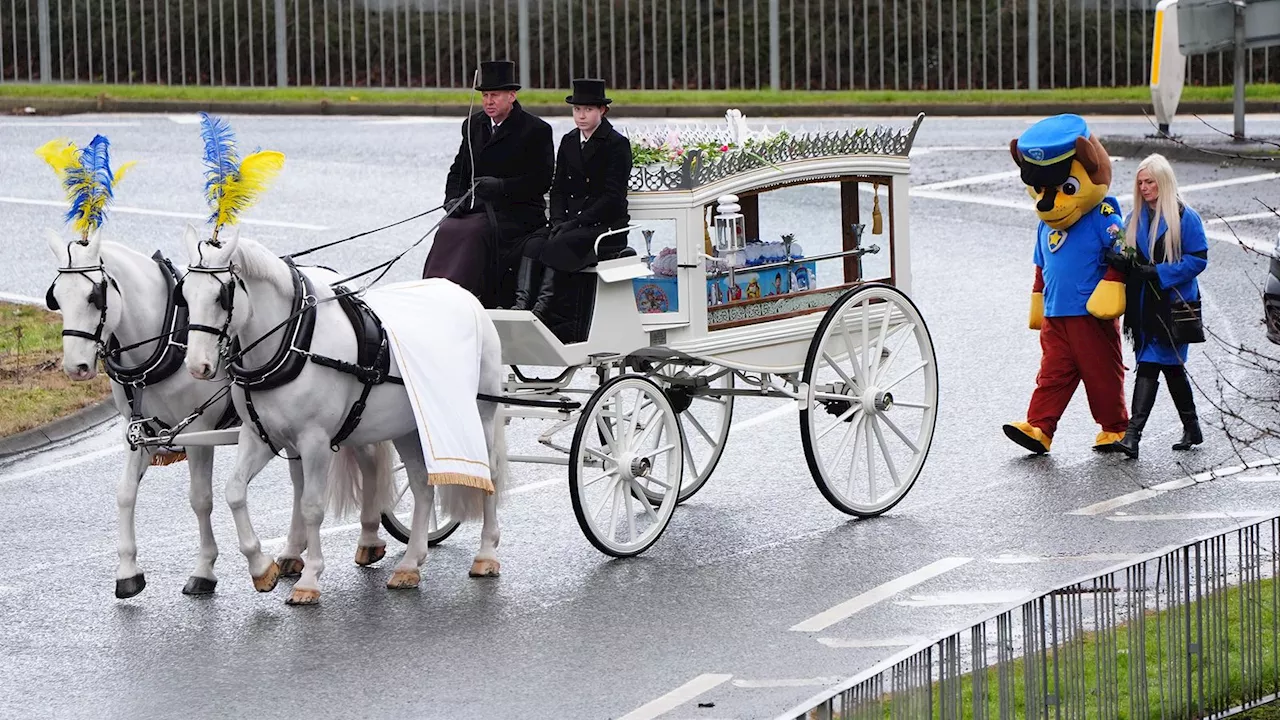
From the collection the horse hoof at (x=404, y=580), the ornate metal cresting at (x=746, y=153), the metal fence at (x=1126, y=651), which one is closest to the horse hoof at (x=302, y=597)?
the horse hoof at (x=404, y=580)

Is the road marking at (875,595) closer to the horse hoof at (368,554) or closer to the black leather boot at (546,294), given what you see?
the black leather boot at (546,294)

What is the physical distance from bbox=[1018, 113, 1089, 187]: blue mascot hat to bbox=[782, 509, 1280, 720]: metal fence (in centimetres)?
432

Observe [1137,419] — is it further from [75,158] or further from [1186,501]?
[75,158]

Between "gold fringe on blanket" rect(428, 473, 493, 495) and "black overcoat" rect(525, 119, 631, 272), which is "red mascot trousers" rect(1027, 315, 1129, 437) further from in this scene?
"gold fringe on blanket" rect(428, 473, 493, 495)

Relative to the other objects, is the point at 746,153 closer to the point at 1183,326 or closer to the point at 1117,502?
the point at 1117,502

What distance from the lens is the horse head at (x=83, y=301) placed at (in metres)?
8.68

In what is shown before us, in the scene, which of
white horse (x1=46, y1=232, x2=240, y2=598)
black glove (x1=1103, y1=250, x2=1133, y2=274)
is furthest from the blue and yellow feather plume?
black glove (x1=1103, y1=250, x2=1133, y2=274)

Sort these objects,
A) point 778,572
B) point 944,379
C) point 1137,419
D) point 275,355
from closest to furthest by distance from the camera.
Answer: point 275,355 < point 778,572 < point 1137,419 < point 944,379

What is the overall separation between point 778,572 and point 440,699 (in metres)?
2.32

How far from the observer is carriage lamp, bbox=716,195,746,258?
34.7ft

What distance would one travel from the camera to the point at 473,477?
911 cm

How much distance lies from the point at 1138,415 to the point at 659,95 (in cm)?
1535

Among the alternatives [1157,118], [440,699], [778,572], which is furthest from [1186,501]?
[1157,118]

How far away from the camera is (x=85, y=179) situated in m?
8.80
